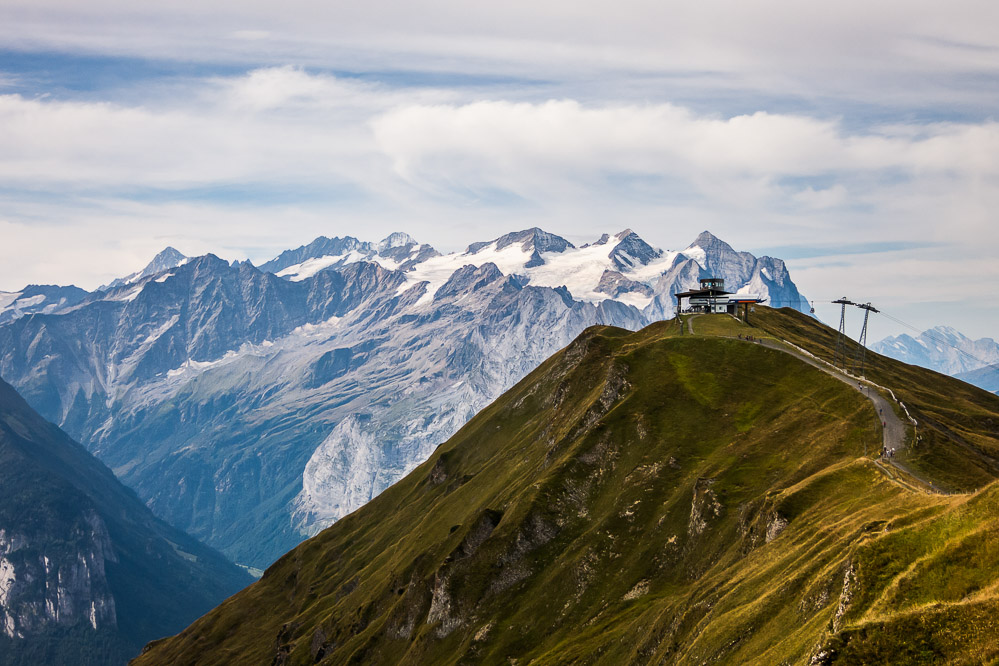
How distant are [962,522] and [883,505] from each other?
31884 millimetres

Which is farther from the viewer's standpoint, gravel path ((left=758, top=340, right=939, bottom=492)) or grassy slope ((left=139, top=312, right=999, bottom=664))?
gravel path ((left=758, top=340, right=939, bottom=492))

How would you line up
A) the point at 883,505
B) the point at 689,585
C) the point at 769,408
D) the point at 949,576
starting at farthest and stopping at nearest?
1. the point at 769,408
2. the point at 689,585
3. the point at 883,505
4. the point at 949,576

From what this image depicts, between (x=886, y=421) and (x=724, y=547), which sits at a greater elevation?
(x=886, y=421)

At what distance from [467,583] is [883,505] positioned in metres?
108

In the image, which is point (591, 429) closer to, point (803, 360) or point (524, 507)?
point (524, 507)

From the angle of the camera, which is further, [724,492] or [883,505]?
[724,492]

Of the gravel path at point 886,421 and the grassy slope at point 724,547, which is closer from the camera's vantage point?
the grassy slope at point 724,547

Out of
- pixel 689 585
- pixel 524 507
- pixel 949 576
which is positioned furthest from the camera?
pixel 524 507

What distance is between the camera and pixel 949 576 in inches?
2571

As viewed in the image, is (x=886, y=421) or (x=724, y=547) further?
(x=886, y=421)

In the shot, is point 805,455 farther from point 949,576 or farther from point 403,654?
point 403,654

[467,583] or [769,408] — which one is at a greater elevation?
[769,408]

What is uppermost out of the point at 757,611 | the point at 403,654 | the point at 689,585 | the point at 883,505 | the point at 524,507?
the point at 883,505

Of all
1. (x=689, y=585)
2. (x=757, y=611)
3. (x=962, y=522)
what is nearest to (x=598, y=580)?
(x=689, y=585)
